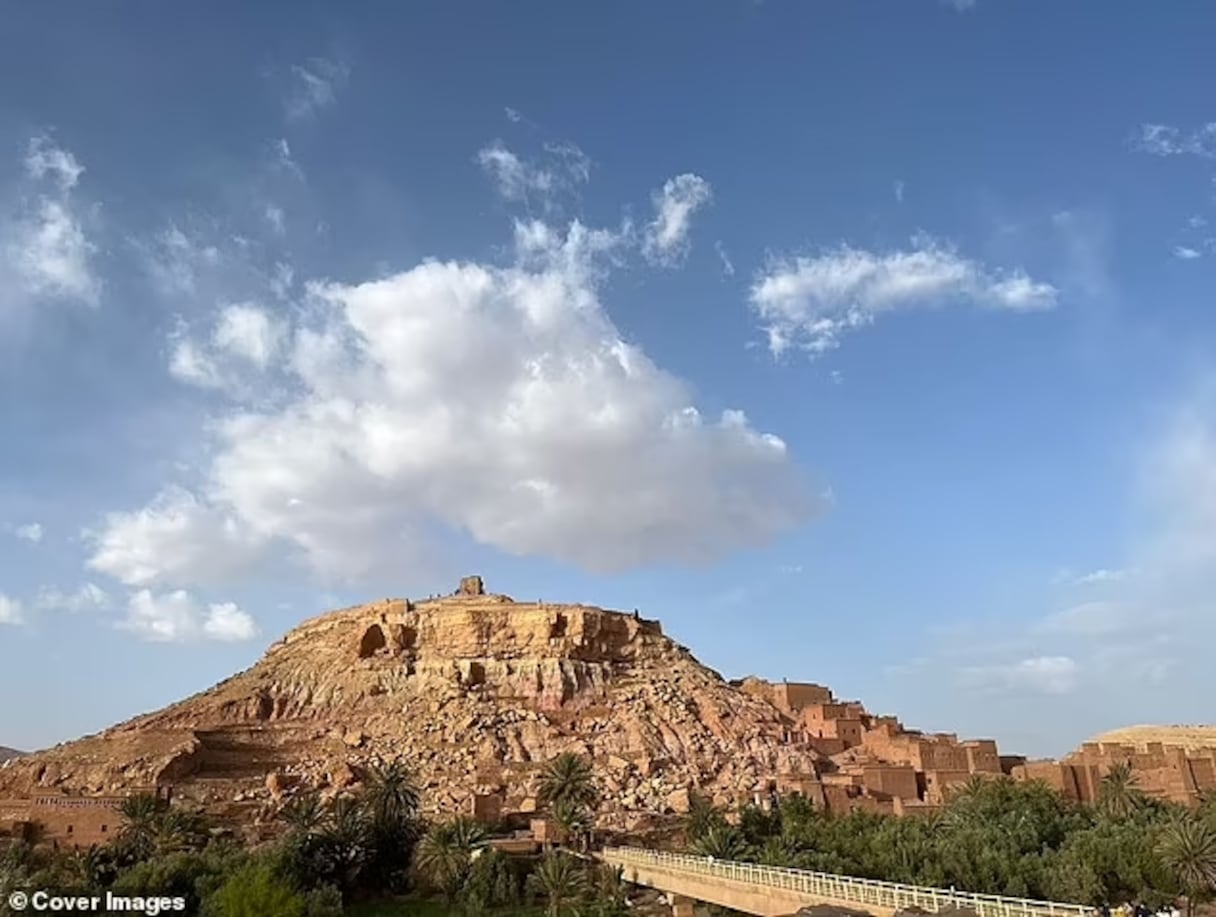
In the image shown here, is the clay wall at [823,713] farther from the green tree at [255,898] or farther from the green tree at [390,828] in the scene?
the green tree at [255,898]

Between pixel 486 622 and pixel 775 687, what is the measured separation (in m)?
21.6

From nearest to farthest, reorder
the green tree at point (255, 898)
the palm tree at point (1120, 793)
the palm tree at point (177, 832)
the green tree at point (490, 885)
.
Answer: the green tree at point (255, 898) → the green tree at point (490, 885) → the palm tree at point (177, 832) → the palm tree at point (1120, 793)

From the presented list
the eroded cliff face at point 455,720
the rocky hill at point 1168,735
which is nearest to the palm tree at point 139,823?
the eroded cliff face at point 455,720

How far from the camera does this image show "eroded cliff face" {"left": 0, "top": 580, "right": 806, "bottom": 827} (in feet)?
201

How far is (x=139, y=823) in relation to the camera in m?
47.1

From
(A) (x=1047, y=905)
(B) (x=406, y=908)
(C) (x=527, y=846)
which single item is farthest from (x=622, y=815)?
(A) (x=1047, y=905)

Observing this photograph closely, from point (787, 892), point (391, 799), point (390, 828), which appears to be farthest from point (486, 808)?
point (787, 892)

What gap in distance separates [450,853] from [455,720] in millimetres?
24528

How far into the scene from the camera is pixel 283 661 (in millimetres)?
80312

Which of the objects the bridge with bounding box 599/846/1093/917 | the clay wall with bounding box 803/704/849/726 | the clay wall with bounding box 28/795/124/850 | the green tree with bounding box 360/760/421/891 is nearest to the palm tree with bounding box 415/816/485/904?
the green tree with bounding box 360/760/421/891

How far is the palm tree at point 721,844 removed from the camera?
43.5 m

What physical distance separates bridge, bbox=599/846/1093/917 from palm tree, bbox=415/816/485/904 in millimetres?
7251

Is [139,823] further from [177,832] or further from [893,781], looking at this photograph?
[893,781]

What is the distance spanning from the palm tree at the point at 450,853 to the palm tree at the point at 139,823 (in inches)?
449
